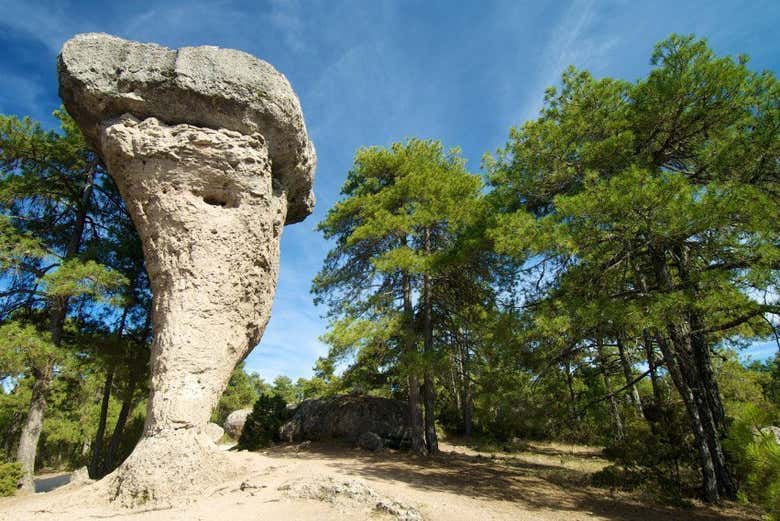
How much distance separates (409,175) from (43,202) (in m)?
10.7

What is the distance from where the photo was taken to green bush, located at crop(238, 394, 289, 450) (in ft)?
42.7

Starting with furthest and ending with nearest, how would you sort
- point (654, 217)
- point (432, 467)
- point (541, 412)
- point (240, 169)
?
point (432, 467)
point (240, 169)
point (541, 412)
point (654, 217)

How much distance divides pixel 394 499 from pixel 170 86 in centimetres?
816

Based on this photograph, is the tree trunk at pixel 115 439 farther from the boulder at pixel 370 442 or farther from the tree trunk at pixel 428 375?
the tree trunk at pixel 428 375

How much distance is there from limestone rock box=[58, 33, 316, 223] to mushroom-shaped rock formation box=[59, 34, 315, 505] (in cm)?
2

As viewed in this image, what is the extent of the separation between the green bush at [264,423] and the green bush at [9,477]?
5769 millimetres

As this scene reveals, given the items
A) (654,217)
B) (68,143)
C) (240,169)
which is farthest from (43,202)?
(654,217)

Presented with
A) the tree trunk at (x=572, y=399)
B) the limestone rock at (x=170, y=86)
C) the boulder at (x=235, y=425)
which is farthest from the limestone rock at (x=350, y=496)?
the boulder at (x=235, y=425)

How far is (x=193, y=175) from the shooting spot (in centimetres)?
752

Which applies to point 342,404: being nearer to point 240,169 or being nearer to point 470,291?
point 470,291

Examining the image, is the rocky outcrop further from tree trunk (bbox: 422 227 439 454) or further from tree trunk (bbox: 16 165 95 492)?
tree trunk (bbox: 16 165 95 492)

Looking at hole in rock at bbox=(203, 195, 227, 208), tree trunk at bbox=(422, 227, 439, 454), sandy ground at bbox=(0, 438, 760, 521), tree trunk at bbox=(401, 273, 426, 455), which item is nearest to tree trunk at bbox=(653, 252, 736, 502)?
sandy ground at bbox=(0, 438, 760, 521)

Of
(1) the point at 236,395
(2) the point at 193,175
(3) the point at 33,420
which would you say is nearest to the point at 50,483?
(3) the point at 33,420

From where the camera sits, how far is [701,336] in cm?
707
